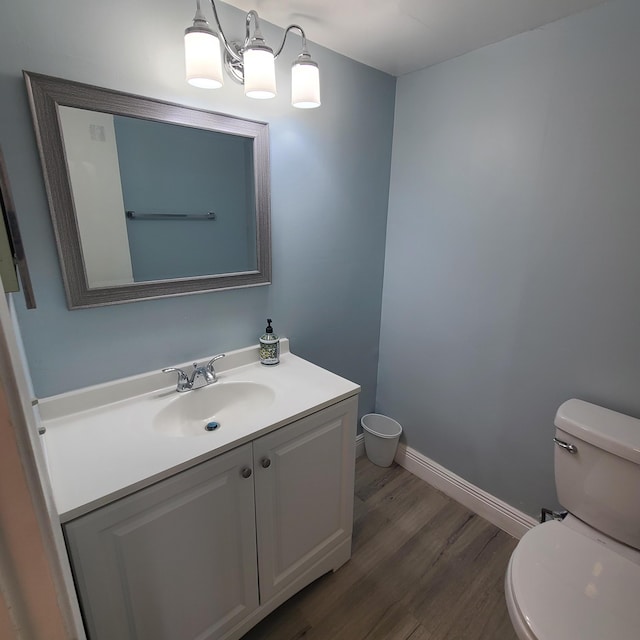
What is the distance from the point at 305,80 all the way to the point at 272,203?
462mm

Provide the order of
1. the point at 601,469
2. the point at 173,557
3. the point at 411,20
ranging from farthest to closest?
the point at 411,20 < the point at 601,469 < the point at 173,557

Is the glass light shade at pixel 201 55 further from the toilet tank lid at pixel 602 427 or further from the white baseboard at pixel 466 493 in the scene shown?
the white baseboard at pixel 466 493

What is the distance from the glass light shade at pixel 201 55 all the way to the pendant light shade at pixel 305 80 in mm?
293

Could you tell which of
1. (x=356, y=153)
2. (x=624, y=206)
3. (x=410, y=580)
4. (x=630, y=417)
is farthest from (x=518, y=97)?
(x=410, y=580)

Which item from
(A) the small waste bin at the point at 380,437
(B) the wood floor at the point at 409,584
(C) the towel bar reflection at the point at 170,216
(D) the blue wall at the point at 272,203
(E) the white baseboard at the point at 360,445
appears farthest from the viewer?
(E) the white baseboard at the point at 360,445

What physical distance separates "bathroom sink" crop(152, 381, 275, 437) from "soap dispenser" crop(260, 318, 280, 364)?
17 centimetres

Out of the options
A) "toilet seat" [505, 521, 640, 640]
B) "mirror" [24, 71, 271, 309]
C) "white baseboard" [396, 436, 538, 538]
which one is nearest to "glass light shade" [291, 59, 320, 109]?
"mirror" [24, 71, 271, 309]

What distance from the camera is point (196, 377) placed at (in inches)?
54.6

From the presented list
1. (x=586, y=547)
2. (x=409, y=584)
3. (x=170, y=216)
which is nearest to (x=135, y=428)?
(x=170, y=216)

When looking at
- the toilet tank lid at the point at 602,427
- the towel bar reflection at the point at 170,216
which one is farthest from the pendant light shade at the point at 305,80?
the toilet tank lid at the point at 602,427

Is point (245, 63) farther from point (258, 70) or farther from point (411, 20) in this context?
point (411, 20)

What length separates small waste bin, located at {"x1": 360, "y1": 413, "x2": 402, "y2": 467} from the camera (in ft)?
6.81

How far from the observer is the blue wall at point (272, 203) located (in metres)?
1.00

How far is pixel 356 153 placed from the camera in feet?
5.77
